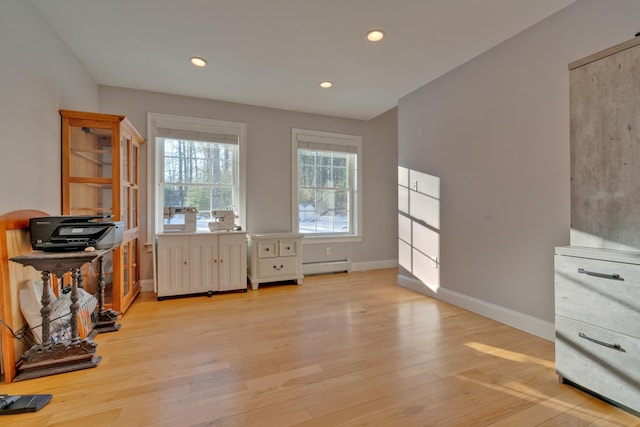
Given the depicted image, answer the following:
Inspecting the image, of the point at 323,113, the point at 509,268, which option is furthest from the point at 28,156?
the point at 509,268

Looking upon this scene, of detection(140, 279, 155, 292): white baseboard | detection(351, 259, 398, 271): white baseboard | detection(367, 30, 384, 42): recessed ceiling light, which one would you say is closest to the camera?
detection(367, 30, 384, 42): recessed ceiling light

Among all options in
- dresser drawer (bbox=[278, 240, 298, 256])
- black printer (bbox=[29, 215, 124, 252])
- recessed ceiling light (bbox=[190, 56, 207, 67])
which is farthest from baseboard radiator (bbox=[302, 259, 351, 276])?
recessed ceiling light (bbox=[190, 56, 207, 67])

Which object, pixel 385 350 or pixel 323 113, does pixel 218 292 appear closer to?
pixel 385 350

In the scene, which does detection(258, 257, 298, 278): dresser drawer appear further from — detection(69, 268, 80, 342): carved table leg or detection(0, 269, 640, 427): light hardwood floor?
detection(69, 268, 80, 342): carved table leg

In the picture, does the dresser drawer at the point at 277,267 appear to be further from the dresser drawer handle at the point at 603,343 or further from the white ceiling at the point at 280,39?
the dresser drawer handle at the point at 603,343

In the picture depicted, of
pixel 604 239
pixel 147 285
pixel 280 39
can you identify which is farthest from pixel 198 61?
pixel 604 239

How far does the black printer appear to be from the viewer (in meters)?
1.87

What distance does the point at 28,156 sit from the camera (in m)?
2.01

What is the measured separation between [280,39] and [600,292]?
2.91 meters

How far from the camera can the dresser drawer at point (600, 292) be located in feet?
4.48

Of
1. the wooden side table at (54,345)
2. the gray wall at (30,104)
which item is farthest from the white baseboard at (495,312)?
the gray wall at (30,104)

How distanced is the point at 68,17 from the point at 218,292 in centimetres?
298

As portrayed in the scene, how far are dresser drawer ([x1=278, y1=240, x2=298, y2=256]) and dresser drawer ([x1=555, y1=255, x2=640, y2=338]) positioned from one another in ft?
9.46

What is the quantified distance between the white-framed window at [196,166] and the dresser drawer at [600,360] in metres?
3.52
